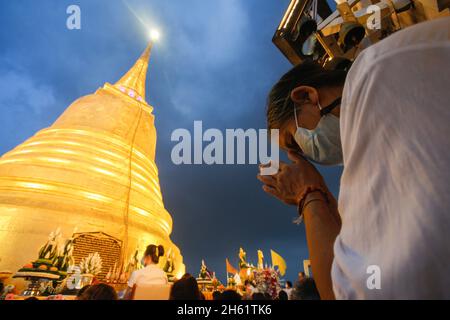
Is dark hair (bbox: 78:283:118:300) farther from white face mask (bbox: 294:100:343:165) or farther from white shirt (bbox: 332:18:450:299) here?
white shirt (bbox: 332:18:450:299)

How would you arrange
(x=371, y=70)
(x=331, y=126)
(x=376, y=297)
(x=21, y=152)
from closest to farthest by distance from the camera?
(x=376, y=297) < (x=371, y=70) < (x=331, y=126) < (x=21, y=152)

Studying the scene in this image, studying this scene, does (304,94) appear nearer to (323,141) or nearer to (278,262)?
(323,141)

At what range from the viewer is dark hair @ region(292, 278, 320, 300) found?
2.26m

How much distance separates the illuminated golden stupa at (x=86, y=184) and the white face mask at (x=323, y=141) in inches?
218

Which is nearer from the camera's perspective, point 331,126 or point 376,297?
point 376,297

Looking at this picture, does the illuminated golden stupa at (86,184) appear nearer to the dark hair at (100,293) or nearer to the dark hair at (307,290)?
the dark hair at (100,293)

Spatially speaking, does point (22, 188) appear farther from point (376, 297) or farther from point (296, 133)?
point (376, 297)

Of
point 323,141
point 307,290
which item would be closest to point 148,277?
point 307,290

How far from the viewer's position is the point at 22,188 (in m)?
5.61

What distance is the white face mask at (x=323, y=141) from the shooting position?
2.98ft

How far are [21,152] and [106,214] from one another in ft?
10.2

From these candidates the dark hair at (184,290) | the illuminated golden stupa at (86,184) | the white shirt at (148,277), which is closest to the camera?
the dark hair at (184,290)

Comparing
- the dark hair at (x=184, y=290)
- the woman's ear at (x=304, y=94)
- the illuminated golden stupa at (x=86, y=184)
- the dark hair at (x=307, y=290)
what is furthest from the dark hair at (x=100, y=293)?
the illuminated golden stupa at (x=86, y=184)
